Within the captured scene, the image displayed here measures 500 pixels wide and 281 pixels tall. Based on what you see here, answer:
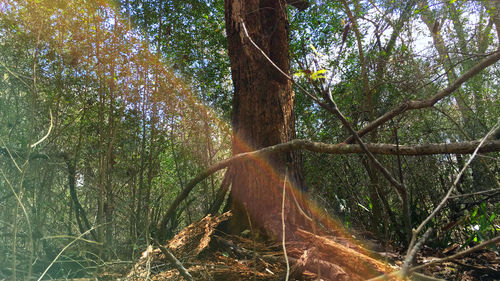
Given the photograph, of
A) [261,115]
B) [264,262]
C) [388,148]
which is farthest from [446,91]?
[264,262]

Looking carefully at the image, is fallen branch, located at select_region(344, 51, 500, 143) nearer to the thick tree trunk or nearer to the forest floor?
the thick tree trunk

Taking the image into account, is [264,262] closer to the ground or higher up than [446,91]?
closer to the ground

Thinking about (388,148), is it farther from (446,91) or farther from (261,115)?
(261,115)

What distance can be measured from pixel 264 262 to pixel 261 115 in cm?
90

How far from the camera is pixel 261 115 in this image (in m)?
1.87

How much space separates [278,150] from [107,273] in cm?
112

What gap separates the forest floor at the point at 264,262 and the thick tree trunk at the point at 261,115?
0.57 feet

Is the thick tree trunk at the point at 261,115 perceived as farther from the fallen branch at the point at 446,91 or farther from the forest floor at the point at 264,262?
the fallen branch at the point at 446,91

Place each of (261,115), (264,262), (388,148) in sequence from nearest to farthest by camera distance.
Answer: (388,148)
(264,262)
(261,115)

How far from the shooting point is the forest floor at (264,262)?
48.6 inches

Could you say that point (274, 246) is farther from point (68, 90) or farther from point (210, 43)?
point (210, 43)

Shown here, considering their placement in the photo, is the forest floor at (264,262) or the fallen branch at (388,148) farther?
the forest floor at (264,262)

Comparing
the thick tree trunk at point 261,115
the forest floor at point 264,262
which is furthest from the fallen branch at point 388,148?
the forest floor at point 264,262

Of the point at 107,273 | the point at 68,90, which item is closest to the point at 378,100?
the point at 107,273
